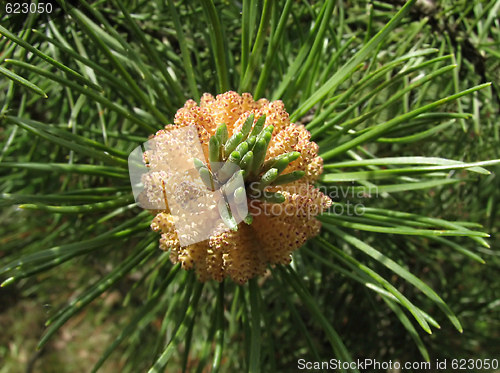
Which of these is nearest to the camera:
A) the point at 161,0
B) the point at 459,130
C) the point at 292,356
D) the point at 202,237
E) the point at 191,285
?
the point at 202,237

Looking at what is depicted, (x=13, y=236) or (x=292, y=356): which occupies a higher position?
(x=13, y=236)

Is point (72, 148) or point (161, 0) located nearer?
point (72, 148)

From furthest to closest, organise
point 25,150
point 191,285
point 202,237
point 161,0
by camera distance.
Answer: point 25,150
point 161,0
point 191,285
point 202,237

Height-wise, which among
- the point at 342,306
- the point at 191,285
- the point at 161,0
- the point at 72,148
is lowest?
the point at 342,306

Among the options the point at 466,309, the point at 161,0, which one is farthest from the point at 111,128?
the point at 466,309

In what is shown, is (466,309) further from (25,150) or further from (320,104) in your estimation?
(25,150)

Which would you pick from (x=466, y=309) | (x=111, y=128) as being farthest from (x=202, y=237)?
(x=466, y=309)
